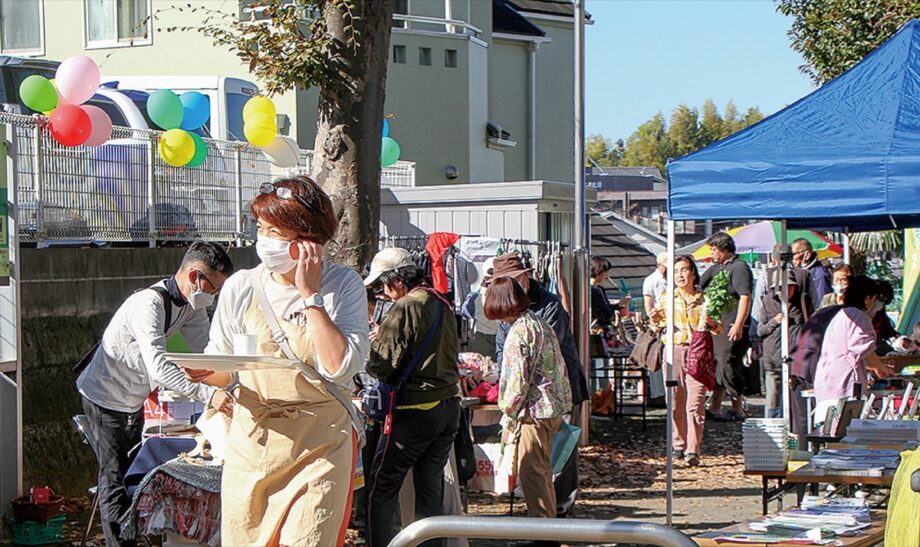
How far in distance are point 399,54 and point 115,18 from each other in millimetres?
5661

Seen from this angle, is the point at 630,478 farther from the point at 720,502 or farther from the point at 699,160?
the point at 699,160

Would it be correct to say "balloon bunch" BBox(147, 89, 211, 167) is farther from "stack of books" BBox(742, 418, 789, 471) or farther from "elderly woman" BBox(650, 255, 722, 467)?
"stack of books" BBox(742, 418, 789, 471)

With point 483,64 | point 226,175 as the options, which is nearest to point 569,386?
point 226,175

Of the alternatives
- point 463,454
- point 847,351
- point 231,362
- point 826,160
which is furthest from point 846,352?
point 231,362

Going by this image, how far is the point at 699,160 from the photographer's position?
8.12 metres

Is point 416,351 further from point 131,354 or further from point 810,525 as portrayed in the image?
point 810,525

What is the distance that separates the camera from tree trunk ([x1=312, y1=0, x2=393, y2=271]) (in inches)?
401

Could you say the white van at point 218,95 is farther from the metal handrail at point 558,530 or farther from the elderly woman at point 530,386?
the metal handrail at point 558,530

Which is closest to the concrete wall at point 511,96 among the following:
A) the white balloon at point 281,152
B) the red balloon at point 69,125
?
the white balloon at point 281,152

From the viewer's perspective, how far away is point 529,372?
8.24 m

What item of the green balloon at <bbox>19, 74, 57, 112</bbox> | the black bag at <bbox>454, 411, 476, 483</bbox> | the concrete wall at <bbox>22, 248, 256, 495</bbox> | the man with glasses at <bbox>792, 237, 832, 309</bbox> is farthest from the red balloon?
the man with glasses at <bbox>792, 237, 832, 309</bbox>

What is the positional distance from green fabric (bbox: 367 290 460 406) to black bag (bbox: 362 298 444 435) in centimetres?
2

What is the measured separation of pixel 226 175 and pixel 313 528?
959 cm

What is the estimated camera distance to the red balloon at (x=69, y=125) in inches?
404
